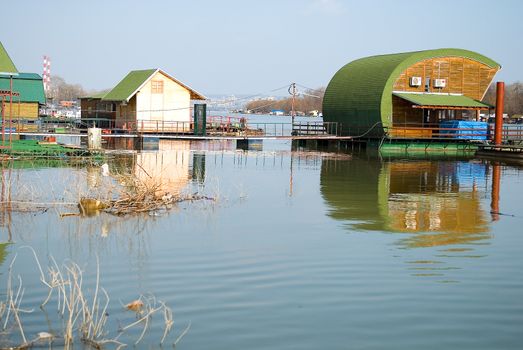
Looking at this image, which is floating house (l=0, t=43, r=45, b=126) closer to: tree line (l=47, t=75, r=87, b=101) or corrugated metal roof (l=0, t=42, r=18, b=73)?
corrugated metal roof (l=0, t=42, r=18, b=73)

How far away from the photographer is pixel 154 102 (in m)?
50.2

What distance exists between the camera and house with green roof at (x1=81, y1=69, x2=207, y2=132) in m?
49.1

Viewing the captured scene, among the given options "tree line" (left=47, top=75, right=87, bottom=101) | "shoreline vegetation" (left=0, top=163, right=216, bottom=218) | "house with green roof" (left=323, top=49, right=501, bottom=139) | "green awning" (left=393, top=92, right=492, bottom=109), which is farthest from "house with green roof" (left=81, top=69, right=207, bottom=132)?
"tree line" (left=47, top=75, right=87, bottom=101)

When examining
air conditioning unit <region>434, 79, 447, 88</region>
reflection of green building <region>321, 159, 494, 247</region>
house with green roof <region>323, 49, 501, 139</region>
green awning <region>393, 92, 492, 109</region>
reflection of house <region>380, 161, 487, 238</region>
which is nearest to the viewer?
reflection of green building <region>321, 159, 494, 247</region>

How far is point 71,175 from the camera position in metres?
23.2

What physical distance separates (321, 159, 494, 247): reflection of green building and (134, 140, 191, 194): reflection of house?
4.55 m

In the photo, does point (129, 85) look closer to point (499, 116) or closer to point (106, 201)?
point (499, 116)

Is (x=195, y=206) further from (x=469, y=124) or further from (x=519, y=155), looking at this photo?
(x=469, y=124)

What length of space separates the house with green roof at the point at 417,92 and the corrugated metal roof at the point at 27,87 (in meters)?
19.0

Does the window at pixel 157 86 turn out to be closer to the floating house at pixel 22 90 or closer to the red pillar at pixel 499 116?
the floating house at pixel 22 90

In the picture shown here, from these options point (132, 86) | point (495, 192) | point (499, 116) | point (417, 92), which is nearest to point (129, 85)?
point (132, 86)

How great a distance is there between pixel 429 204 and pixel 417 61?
87.5 ft

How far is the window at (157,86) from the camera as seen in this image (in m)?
50.2

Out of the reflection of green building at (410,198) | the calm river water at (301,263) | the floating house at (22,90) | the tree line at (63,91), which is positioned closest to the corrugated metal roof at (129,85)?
the floating house at (22,90)
